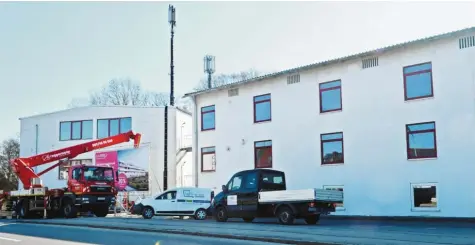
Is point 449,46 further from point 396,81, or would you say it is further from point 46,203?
point 46,203

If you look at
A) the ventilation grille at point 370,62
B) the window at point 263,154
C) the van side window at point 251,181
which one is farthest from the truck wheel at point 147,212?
the ventilation grille at point 370,62

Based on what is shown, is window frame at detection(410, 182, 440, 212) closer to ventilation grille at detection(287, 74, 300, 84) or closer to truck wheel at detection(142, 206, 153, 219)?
ventilation grille at detection(287, 74, 300, 84)

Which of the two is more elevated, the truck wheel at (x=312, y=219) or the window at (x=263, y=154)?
the window at (x=263, y=154)

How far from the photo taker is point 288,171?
2664cm

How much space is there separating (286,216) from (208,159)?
39.5ft

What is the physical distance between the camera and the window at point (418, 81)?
874 inches

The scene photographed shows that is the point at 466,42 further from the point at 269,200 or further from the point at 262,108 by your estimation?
the point at 262,108

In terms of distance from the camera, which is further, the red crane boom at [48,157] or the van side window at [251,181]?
the red crane boom at [48,157]

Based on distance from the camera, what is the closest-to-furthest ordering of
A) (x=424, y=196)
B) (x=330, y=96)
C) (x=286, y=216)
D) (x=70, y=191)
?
1. (x=286, y=216)
2. (x=424, y=196)
3. (x=330, y=96)
4. (x=70, y=191)

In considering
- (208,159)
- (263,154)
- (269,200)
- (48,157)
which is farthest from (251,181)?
(48,157)

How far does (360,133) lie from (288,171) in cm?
433

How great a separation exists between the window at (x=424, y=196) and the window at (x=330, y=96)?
514 cm

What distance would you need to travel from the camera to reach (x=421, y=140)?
73.0 feet

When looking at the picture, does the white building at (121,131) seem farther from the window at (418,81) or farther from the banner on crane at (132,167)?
the window at (418,81)
